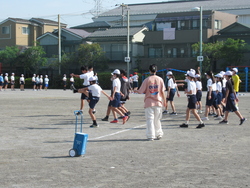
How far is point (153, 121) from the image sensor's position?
10.2m

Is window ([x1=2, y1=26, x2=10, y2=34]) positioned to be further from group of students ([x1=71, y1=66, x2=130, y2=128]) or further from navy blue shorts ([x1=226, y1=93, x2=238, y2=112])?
navy blue shorts ([x1=226, y1=93, x2=238, y2=112])

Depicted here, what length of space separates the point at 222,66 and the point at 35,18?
3149cm

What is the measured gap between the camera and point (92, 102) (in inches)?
492

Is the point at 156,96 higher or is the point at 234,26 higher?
the point at 234,26

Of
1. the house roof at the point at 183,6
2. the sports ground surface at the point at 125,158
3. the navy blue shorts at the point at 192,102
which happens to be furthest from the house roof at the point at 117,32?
the sports ground surface at the point at 125,158

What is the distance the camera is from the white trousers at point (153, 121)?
994cm

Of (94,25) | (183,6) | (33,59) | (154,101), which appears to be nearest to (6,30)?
(33,59)

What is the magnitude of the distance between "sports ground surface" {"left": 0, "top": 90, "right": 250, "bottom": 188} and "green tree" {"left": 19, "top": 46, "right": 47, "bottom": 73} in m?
41.6

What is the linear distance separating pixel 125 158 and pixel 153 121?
101 inches

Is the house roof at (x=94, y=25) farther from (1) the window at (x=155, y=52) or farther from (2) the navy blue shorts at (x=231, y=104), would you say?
(2) the navy blue shorts at (x=231, y=104)

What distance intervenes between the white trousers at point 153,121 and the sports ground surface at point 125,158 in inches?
8.8

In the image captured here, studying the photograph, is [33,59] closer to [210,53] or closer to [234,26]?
[210,53]

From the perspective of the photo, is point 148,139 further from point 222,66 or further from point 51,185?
point 222,66

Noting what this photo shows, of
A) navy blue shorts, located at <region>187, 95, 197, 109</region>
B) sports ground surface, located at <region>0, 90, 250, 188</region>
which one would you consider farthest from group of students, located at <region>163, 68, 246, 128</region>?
sports ground surface, located at <region>0, 90, 250, 188</region>
